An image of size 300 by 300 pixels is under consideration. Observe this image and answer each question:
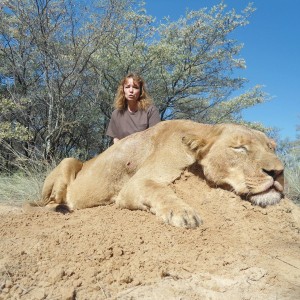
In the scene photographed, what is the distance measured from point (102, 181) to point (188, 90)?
11485mm

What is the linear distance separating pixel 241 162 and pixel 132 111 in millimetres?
3462

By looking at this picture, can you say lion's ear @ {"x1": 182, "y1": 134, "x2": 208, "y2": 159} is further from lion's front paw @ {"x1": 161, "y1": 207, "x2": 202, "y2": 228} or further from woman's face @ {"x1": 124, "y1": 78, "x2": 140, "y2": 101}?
woman's face @ {"x1": 124, "y1": 78, "x2": 140, "y2": 101}

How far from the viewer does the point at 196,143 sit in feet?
11.8

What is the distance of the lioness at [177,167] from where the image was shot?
3.14 m

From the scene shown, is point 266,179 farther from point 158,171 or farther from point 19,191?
point 19,191

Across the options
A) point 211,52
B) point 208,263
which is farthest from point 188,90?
point 208,263

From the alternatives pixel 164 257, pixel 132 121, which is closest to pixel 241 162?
pixel 164 257

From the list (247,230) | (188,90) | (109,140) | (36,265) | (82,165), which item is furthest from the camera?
(188,90)

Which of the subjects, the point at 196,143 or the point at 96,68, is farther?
the point at 96,68

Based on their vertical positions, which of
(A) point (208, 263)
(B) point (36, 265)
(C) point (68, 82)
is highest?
(C) point (68, 82)

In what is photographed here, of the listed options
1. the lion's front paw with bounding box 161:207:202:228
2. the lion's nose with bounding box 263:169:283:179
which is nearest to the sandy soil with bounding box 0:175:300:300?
the lion's front paw with bounding box 161:207:202:228

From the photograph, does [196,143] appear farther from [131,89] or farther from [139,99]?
[139,99]

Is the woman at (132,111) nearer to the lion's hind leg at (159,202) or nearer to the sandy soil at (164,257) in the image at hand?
the lion's hind leg at (159,202)

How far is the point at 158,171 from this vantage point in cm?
368
